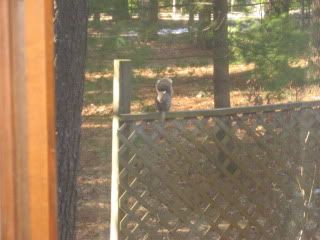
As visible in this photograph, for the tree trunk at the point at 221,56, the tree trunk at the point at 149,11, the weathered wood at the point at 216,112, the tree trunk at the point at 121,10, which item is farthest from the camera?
the tree trunk at the point at 221,56

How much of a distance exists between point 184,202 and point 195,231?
146 millimetres

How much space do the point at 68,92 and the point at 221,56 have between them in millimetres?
2025

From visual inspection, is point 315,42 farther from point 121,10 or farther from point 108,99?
point 108,99

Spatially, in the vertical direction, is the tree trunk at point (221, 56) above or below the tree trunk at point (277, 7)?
below

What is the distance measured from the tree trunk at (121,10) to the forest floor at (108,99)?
0.21 m

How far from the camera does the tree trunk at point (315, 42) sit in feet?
11.5

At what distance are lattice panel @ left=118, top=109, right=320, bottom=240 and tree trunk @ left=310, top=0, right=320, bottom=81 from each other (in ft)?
1.52

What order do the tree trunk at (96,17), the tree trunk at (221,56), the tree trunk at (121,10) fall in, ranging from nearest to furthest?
1. the tree trunk at (96,17)
2. the tree trunk at (121,10)
3. the tree trunk at (221,56)

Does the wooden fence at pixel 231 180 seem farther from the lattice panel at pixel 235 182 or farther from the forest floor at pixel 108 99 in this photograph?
the forest floor at pixel 108 99

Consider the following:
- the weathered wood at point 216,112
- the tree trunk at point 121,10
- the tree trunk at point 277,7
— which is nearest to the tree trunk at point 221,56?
the tree trunk at point 277,7

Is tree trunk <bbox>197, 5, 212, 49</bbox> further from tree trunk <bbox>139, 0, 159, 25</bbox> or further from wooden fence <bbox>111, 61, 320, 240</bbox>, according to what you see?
wooden fence <bbox>111, 61, 320, 240</bbox>

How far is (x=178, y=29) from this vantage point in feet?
13.9

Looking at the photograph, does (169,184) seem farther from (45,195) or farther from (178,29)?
(45,195)

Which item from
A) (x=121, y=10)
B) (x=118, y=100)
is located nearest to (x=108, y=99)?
(x=121, y=10)
